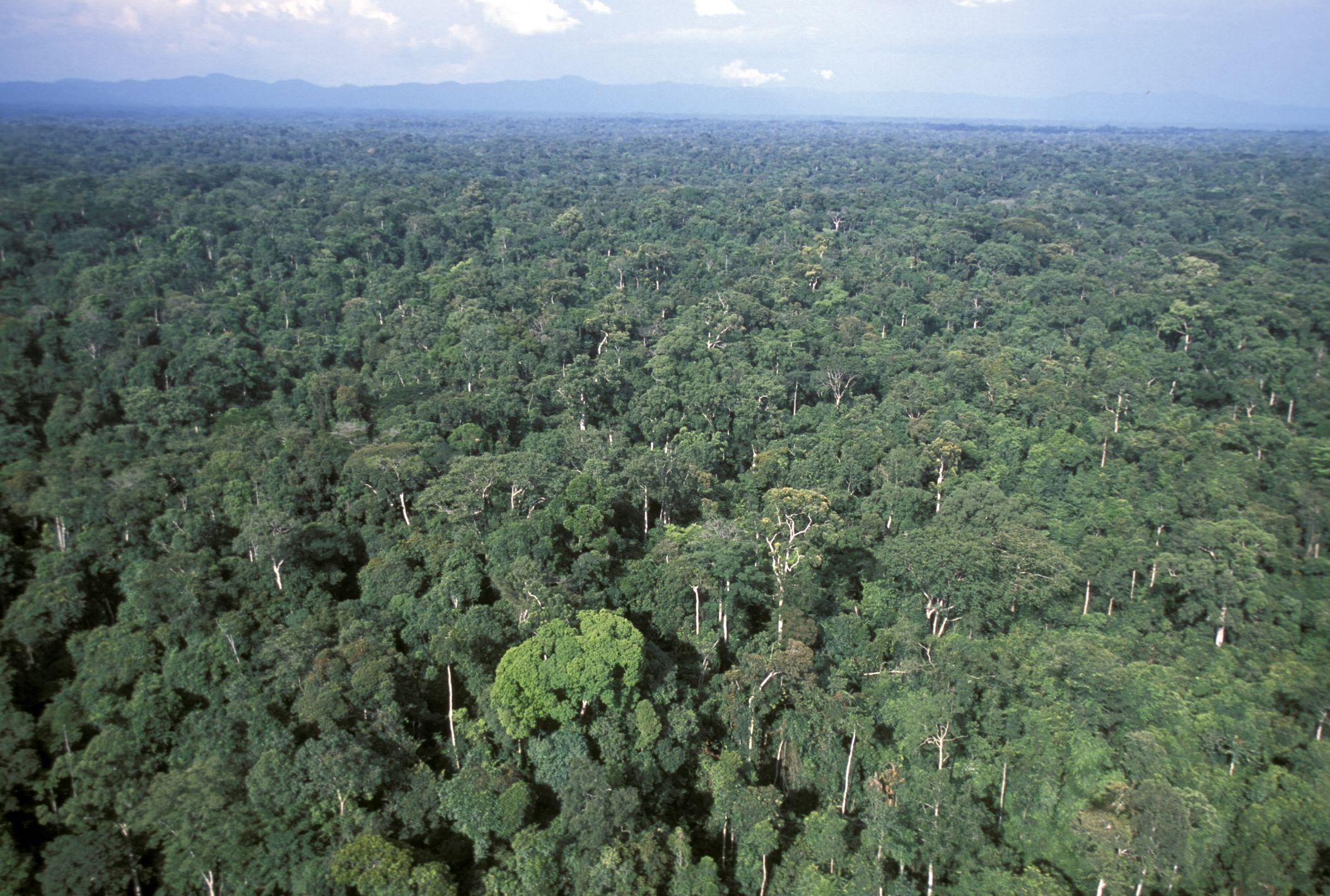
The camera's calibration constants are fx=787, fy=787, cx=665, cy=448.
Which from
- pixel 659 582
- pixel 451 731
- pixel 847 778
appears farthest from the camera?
pixel 659 582

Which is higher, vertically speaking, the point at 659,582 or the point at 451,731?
the point at 659,582

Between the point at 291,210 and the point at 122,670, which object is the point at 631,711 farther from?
the point at 291,210

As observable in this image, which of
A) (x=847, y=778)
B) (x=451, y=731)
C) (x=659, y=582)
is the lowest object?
(x=847, y=778)

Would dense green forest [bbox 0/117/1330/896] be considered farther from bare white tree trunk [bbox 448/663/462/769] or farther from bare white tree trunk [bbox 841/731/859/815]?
bare white tree trunk [bbox 448/663/462/769]

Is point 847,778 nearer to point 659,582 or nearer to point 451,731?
point 659,582

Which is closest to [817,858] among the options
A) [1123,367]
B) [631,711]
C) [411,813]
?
[631,711]

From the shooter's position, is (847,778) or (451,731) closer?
(847,778)

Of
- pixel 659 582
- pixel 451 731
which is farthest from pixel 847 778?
pixel 451 731

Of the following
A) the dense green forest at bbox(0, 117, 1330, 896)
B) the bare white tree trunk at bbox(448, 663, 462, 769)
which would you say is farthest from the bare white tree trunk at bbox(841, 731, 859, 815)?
the bare white tree trunk at bbox(448, 663, 462, 769)

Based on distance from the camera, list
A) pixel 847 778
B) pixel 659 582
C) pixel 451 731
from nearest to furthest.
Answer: pixel 847 778 < pixel 451 731 < pixel 659 582
